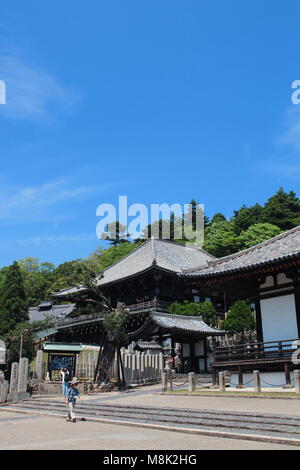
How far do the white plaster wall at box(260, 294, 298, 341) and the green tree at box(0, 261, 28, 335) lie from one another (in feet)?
88.7

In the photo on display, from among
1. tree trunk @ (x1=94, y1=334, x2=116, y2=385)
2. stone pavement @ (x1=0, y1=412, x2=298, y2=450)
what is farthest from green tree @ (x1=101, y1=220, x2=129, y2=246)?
stone pavement @ (x1=0, y1=412, x2=298, y2=450)

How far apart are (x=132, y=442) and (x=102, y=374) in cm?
1393

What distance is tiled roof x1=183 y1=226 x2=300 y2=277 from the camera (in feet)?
58.8

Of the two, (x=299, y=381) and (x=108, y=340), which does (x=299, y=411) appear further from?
(x=108, y=340)

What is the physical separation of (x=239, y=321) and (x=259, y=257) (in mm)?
11761

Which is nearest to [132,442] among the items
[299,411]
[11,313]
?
[299,411]

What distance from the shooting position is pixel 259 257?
19.6 m

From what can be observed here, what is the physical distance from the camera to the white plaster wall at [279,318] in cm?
1838

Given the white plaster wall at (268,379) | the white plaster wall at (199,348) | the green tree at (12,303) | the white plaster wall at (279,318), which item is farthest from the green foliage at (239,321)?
the green tree at (12,303)

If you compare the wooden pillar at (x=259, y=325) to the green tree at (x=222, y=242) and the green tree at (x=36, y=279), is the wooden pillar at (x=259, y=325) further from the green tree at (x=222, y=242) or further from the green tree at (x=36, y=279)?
the green tree at (x=36, y=279)

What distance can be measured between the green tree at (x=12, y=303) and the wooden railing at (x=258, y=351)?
25.9 meters

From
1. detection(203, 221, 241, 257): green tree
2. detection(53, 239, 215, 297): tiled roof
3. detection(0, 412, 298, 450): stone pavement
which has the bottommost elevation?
detection(0, 412, 298, 450): stone pavement

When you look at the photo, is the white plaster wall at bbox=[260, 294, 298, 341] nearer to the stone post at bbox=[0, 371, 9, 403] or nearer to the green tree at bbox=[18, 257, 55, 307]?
the stone post at bbox=[0, 371, 9, 403]

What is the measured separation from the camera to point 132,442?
8469mm
